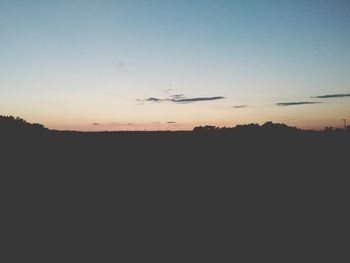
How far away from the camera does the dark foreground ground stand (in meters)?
15.4

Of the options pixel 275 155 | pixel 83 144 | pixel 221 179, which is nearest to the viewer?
pixel 221 179

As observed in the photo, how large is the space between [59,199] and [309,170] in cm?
2593

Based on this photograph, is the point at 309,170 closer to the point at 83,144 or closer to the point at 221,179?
the point at 221,179

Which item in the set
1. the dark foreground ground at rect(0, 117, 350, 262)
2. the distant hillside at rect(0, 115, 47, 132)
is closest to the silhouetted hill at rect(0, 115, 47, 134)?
the distant hillside at rect(0, 115, 47, 132)

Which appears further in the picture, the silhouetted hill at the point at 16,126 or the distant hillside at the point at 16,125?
the distant hillside at the point at 16,125

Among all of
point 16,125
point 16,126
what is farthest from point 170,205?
point 16,125

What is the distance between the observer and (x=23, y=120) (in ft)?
191

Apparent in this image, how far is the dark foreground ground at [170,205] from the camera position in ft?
50.5

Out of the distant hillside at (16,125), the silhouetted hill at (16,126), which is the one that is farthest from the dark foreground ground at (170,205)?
the distant hillside at (16,125)

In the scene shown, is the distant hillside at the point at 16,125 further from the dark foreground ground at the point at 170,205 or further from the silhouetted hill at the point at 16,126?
the dark foreground ground at the point at 170,205

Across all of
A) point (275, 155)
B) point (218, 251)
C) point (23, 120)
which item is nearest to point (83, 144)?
point (23, 120)

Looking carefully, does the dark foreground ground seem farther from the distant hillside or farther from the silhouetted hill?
the distant hillside

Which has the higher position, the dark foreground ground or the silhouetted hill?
the silhouetted hill

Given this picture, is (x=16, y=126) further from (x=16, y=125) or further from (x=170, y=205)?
(x=170, y=205)
